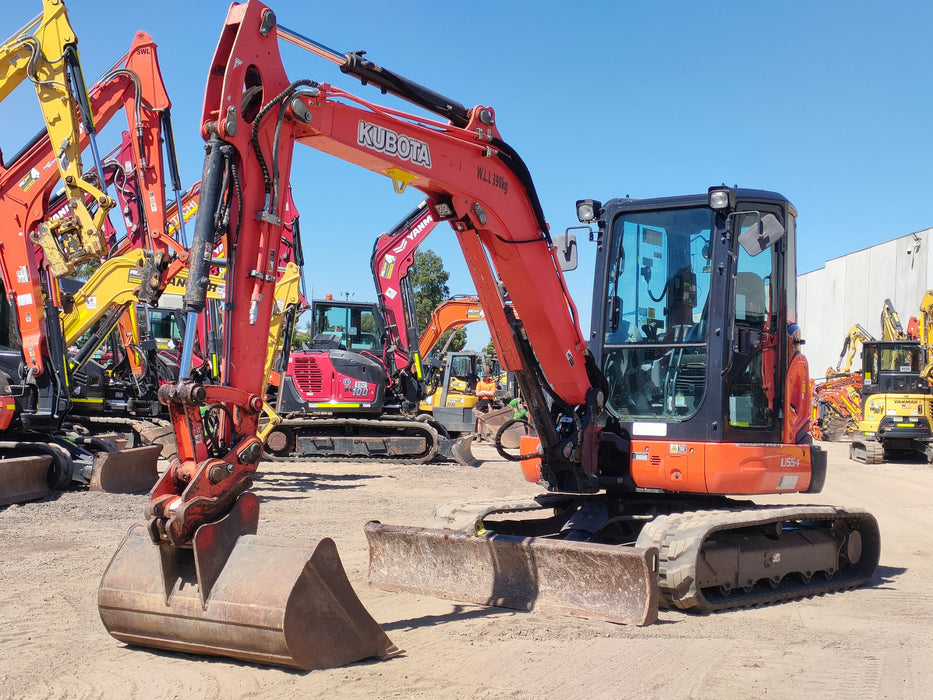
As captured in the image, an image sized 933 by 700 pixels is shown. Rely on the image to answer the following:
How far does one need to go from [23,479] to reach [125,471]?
1227mm

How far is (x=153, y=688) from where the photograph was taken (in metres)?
4.29

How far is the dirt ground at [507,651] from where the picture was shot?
14.4ft

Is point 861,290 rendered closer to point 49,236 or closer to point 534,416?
point 49,236

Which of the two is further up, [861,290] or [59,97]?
[861,290]

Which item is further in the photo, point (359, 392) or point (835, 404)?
point (835, 404)

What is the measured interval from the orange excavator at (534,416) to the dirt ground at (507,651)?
18 centimetres

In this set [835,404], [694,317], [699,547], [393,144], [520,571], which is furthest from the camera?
[835,404]

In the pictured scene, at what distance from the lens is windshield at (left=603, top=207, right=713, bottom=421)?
258 inches

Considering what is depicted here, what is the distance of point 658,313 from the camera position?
6.79 meters

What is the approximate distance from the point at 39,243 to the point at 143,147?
183cm

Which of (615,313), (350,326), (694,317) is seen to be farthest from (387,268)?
(694,317)

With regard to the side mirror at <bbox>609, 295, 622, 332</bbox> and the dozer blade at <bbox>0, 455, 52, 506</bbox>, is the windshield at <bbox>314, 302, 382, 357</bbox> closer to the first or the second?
the dozer blade at <bbox>0, 455, 52, 506</bbox>

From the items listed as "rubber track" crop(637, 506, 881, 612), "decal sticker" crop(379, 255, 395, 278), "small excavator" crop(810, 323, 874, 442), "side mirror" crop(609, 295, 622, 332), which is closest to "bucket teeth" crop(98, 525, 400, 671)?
"rubber track" crop(637, 506, 881, 612)

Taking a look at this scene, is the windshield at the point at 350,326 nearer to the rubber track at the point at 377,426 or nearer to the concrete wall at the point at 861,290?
the rubber track at the point at 377,426
